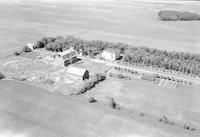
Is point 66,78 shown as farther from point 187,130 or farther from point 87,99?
point 187,130

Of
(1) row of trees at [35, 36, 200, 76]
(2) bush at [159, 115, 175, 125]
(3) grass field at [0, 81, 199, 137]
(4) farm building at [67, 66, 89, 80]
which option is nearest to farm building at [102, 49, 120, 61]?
(1) row of trees at [35, 36, 200, 76]

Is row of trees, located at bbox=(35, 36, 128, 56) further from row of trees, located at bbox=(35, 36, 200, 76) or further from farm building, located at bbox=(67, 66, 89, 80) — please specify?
farm building, located at bbox=(67, 66, 89, 80)

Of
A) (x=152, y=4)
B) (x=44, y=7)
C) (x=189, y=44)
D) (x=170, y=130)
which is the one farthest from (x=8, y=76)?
(x=152, y=4)

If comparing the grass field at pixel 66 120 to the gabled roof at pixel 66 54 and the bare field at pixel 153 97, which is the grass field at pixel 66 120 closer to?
the bare field at pixel 153 97

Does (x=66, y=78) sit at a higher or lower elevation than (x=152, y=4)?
lower

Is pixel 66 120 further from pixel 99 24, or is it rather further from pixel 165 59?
pixel 99 24

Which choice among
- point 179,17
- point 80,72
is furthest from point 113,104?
point 179,17
